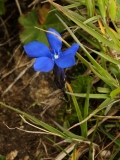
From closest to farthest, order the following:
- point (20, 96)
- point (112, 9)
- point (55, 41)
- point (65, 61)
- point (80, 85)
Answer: point (65, 61) < point (55, 41) < point (112, 9) < point (80, 85) < point (20, 96)

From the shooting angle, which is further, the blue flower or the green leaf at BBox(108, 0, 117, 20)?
the green leaf at BBox(108, 0, 117, 20)

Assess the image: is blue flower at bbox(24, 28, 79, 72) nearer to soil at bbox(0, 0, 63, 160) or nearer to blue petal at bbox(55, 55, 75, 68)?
blue petal at bbox(55, 55, 75, 68)

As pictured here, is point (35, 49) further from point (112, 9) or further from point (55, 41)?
point (112, 9)

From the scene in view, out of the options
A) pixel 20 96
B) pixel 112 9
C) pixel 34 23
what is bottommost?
A: pixel 20 96

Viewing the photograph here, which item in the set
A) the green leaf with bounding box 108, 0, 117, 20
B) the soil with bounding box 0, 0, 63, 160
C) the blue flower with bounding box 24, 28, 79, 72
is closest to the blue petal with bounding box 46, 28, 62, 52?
the blue flower with bounding box 24, 28, 79, 72

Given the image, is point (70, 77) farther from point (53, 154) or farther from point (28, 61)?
point (53, 154)

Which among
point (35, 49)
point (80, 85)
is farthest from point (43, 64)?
point (80, 85)
